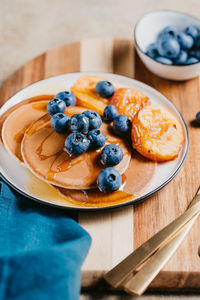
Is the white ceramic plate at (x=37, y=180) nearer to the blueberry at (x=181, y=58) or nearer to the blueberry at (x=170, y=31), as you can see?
the blueberry at (x=181, y=58)

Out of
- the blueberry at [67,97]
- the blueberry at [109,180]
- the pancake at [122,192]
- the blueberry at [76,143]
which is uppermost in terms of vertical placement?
the blueberry at [67,97]

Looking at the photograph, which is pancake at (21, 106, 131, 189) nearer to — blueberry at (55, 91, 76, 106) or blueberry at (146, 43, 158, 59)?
blueberry at (55, 91, 76, 106)

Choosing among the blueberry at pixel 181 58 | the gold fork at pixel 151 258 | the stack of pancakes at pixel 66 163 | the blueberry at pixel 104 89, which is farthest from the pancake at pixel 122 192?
the blueberry at pixel 181 58

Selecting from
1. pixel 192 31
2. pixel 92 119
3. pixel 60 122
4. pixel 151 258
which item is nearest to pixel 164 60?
pixel 192 31

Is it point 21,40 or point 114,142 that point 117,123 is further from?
point 21,40

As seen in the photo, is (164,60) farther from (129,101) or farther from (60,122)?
(60,122)
